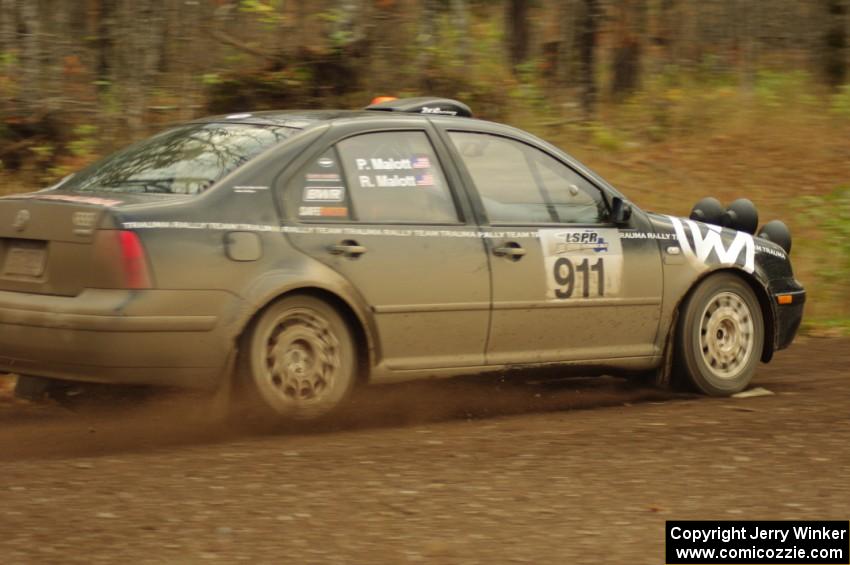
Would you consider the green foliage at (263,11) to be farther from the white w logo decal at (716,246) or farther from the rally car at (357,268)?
the white w logo decal at (716,246)

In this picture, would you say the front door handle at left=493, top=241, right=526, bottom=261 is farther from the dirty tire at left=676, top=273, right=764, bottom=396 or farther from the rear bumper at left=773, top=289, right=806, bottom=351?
the rear bumper at left=773, top=289, right=806, bottom=351

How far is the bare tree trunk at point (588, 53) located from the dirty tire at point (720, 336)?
6828mm

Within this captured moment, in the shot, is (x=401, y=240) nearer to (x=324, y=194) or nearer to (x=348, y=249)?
(x=348, y=249)

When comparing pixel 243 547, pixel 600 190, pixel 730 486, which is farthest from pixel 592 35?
pixel 243 547

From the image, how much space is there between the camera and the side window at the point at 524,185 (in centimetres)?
699

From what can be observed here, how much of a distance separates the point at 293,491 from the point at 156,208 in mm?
1539

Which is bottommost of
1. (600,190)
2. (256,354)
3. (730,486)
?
(730,486)

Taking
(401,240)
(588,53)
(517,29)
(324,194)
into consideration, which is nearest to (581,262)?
(401,240)

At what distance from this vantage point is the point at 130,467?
215 inches

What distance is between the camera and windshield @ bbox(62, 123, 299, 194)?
246 inches

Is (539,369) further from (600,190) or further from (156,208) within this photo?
(156,208)

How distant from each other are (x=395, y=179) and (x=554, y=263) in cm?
99

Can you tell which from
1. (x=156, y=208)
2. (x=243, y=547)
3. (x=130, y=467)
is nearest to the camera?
(x=243, y=547)

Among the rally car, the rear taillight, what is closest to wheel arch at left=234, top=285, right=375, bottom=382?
the rally car
